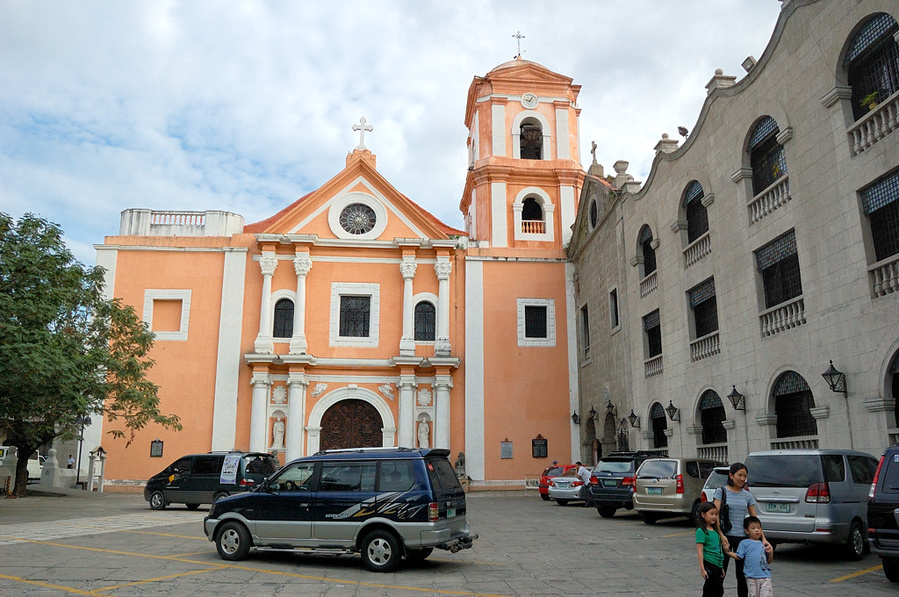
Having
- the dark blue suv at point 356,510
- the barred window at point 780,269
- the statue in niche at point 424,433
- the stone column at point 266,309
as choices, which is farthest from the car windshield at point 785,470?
the stone column at point 266,309

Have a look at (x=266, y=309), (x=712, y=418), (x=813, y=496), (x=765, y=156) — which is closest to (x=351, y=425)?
(x=266, y=309)

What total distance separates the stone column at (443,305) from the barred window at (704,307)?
39.4 ft

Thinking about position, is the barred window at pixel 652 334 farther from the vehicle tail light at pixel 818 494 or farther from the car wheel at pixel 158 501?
the car wheel at pixel 158 501

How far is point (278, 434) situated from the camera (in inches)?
1110

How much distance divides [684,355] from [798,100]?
289 inches

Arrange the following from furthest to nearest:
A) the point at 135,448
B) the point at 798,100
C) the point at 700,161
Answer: the point at 135,448, the point at 700,161, the point at 798,100

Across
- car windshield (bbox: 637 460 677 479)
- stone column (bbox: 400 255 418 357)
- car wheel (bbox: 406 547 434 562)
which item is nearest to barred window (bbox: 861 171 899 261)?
car windshield (bbox: 637 460 677 479)

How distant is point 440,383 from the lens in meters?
29.2

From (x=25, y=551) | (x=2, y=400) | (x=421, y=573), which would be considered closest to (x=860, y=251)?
(x=421, y=573)

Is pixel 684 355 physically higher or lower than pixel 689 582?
higher

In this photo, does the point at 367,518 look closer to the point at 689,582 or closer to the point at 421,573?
the point at 421,573

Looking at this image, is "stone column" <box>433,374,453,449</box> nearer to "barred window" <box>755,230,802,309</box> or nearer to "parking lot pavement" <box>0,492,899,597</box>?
"parking lot pavement" <box>0,492,899,597</box>

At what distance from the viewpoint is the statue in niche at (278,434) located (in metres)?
28.1

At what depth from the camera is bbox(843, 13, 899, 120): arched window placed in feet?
39.7
